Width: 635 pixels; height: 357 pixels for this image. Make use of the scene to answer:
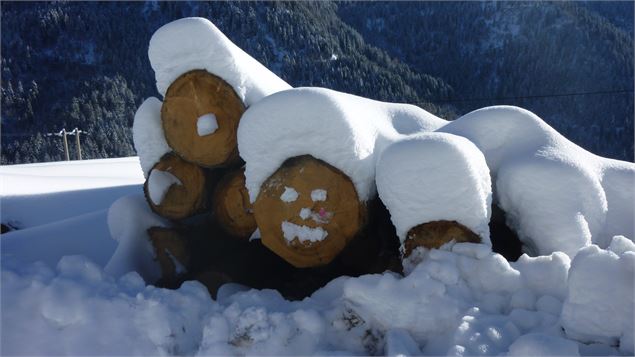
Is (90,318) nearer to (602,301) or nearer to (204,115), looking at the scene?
(204,115)

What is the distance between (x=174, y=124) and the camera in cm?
243

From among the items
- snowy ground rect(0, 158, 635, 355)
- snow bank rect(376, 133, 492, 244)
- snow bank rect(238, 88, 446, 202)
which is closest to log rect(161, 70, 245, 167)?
snow bank rect(238, 88, 446, 202)

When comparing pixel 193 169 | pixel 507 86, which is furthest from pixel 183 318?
pixel 507 86

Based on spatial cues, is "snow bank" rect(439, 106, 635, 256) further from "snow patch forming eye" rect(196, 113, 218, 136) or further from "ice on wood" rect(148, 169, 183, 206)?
"ice on wood" rect(148, 169, 183, 206)

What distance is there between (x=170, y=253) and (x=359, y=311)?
114cm

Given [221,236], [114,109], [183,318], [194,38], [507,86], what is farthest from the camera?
[507,86]

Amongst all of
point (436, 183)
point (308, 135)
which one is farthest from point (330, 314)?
point (308, 135)

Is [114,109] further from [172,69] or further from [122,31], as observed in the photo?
[172,69]

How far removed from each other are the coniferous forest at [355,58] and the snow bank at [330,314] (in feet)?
96.9

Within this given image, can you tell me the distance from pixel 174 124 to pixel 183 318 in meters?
0.95

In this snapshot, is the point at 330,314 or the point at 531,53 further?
the point at 531,53

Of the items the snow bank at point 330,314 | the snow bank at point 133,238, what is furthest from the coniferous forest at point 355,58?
the snow bank at point 330,314

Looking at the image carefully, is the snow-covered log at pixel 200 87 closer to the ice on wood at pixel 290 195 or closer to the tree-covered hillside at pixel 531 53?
the ice on wood at pixel 290 195

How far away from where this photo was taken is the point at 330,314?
1.87 metres
